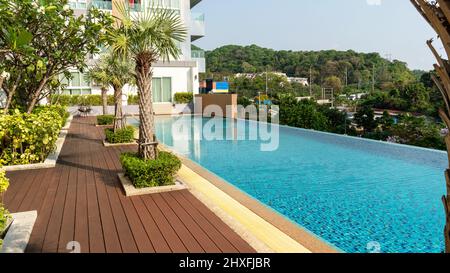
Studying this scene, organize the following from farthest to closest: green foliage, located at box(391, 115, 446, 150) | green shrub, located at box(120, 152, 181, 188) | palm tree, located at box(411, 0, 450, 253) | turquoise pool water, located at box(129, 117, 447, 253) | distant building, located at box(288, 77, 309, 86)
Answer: distant building, located at box(288, 77, 309, 86) < green foliage, located at box(391, 115, 446, 150) < green shrub, located at box(120, 152, 181, 188) < turquoise pool water, located at box(129, 117, 447, 253) < palm tree, located at box(411, 0, 450, 253)

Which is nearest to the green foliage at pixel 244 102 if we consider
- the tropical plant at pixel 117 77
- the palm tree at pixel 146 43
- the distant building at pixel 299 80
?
the tropical plant at pixel 117 77

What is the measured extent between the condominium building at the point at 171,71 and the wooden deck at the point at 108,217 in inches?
833

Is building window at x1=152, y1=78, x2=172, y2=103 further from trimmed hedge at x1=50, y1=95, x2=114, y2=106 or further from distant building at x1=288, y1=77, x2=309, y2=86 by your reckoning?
distant building at x1=288, y1=77, x2=309, y2=86

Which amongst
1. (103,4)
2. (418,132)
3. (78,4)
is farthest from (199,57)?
(418,132)

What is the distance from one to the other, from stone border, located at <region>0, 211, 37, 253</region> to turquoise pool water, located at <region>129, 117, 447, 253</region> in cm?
428

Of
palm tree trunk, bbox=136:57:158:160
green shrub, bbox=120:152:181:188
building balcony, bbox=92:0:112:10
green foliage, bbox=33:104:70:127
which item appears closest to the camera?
green shrub, bbox=120:152:181:188

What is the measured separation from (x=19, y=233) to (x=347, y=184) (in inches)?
279

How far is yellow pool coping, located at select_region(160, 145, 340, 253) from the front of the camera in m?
4.25

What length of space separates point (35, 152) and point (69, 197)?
3668 mm

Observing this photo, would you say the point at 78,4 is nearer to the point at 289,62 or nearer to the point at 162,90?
the point at 162,90

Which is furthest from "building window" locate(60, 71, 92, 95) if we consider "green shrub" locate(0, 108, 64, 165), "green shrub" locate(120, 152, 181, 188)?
"green shrub" locate(120, 152, 181, 188)

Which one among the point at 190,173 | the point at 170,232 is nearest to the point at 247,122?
the point at 190,173

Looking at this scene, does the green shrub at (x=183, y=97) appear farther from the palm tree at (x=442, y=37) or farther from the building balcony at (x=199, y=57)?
the palm tree at (x=442, y=37)

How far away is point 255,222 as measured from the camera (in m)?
5.09
